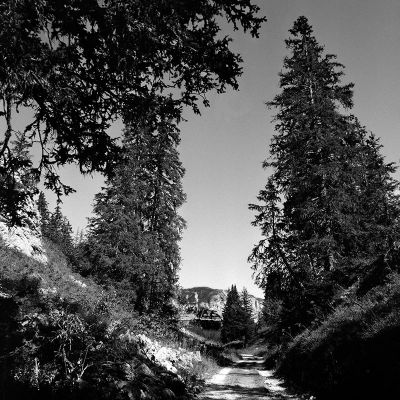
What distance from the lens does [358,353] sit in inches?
314

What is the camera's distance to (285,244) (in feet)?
61.7

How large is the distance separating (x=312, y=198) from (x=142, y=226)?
11449mm

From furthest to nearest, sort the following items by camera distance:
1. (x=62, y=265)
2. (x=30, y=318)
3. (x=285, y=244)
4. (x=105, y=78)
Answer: (x=62, y=265), (x=285, y=244), (x=30, y=318), (x=105, y=78)

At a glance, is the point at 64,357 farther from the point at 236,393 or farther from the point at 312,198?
the point at 312,198

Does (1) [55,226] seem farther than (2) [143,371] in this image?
Yes

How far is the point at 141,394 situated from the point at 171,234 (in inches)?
644

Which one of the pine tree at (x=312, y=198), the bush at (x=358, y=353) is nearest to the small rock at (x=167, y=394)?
the bush at (x=358, y=353)

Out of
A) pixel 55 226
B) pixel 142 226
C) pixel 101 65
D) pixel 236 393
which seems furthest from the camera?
pixel 55 226

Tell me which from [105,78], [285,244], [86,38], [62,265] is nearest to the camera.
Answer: [86,38]

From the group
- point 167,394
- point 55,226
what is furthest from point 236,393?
point 55,226

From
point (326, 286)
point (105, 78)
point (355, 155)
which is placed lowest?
point (326, 286)

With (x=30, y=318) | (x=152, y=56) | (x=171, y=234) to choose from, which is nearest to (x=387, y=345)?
(x=152, y=56)

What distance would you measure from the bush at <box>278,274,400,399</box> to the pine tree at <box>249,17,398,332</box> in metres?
3.21

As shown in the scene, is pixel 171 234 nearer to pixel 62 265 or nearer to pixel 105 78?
pixel 62 265
